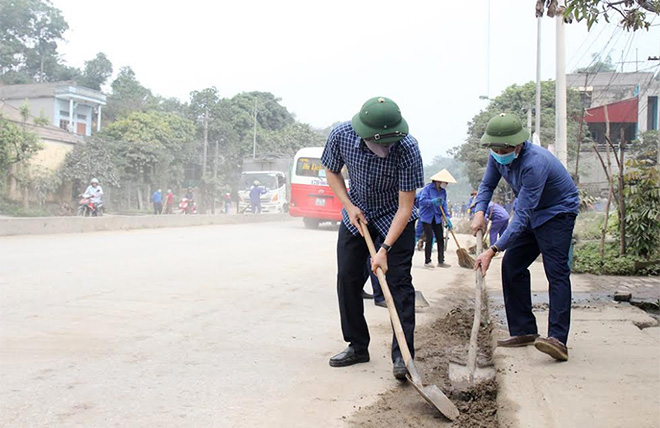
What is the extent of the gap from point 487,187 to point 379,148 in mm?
1143

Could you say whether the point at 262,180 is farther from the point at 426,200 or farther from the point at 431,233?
the point at 426,200

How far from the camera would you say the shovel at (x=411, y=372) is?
3.09 meters

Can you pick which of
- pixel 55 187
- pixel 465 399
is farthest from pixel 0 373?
pixel 55 187

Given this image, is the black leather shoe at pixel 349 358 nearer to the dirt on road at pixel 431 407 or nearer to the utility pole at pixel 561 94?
the dirt on road at pixel 431 407

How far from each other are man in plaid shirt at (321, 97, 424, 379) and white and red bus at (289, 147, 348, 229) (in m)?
16.6

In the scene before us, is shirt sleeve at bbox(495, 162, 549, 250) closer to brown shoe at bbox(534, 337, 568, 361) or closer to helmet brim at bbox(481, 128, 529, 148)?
helmet brim at bbox(481, 128, 529, 148)

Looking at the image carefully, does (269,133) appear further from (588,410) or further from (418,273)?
(588,410)

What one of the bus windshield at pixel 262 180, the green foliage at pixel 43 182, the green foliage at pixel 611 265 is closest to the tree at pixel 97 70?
the bus windshield at pixel 262 180

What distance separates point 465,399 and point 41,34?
5026cm

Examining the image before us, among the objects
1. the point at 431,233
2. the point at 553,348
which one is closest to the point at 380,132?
the point at 553,348

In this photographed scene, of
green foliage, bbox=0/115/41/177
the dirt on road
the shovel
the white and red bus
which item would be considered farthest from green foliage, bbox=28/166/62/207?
the shovel

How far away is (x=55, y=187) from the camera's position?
24.4m

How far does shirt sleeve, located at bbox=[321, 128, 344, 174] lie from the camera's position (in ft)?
12.9

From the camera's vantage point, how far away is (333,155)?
3951 millimetres
